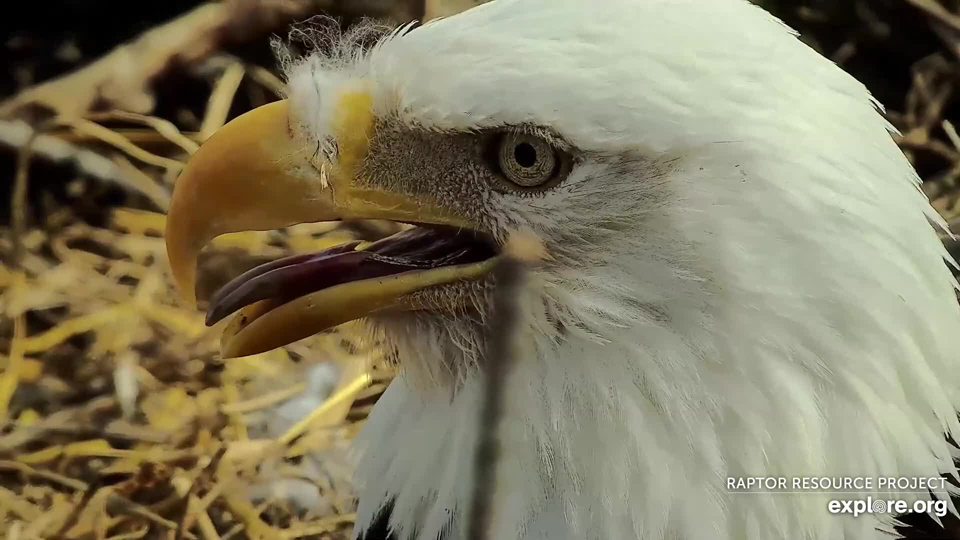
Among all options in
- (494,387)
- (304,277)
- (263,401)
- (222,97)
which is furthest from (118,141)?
(494,387)

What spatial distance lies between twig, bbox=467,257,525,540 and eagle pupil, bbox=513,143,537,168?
0.08m

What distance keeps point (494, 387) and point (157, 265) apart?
2.93 ft

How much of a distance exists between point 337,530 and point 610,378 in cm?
66

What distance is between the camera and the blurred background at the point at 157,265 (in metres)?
1.12

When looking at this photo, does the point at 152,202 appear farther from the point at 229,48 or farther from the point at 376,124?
the point at 376,124

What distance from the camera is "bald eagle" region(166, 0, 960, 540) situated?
1.78ft

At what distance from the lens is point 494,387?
2.08ft

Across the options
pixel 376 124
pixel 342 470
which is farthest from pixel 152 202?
pixel 376 124

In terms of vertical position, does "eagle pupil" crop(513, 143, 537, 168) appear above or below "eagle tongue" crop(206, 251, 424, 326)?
above

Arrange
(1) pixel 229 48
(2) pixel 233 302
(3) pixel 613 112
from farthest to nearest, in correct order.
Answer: (1) pixel 229 48, (2) pixel 233 302, (3) pixel 613 112

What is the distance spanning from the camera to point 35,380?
1223 mm

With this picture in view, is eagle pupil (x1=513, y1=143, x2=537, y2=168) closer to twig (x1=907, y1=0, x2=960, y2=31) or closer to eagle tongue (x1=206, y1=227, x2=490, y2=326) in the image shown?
eagle tongue (x1=206, y1=227, x2=490, y2=326)

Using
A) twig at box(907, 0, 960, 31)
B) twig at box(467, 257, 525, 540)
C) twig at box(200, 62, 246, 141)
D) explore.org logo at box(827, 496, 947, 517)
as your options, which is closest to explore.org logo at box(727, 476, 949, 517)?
explore.org logo at box(827, 496, 947, 517)

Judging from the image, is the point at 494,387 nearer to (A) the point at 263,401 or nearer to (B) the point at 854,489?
(B) the point at 854,489
